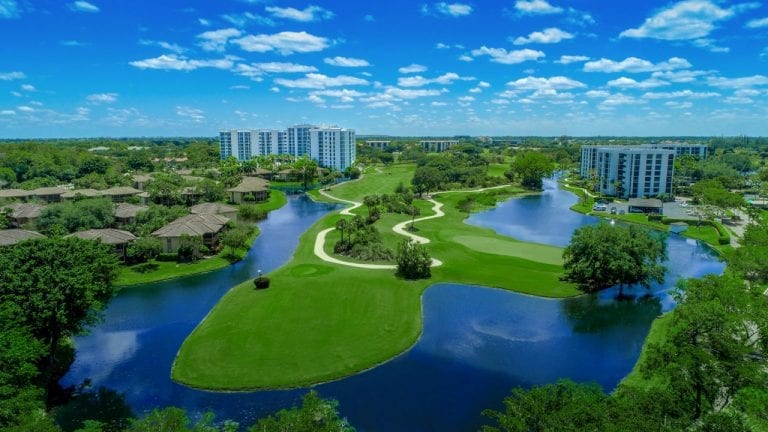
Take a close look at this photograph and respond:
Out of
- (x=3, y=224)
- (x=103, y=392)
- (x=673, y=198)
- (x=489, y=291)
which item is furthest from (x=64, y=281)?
(x=673, y=198)

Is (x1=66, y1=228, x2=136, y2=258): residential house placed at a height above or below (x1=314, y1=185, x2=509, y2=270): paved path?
above

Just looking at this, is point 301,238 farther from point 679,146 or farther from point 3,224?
point 679,146

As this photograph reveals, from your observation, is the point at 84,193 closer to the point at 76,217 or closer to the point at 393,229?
the point at 76,217

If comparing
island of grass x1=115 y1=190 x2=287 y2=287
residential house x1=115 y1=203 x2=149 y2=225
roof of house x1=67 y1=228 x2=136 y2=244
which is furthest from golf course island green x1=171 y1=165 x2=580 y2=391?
residential house x1=115 y1=203 x2=149 y2=225

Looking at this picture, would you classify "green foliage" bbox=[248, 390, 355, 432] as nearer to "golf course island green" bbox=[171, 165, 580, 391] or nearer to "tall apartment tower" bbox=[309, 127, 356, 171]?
"golf course island green" bbox=[171, 165, 580, 391]

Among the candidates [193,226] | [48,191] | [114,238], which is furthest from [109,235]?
[48,191]
